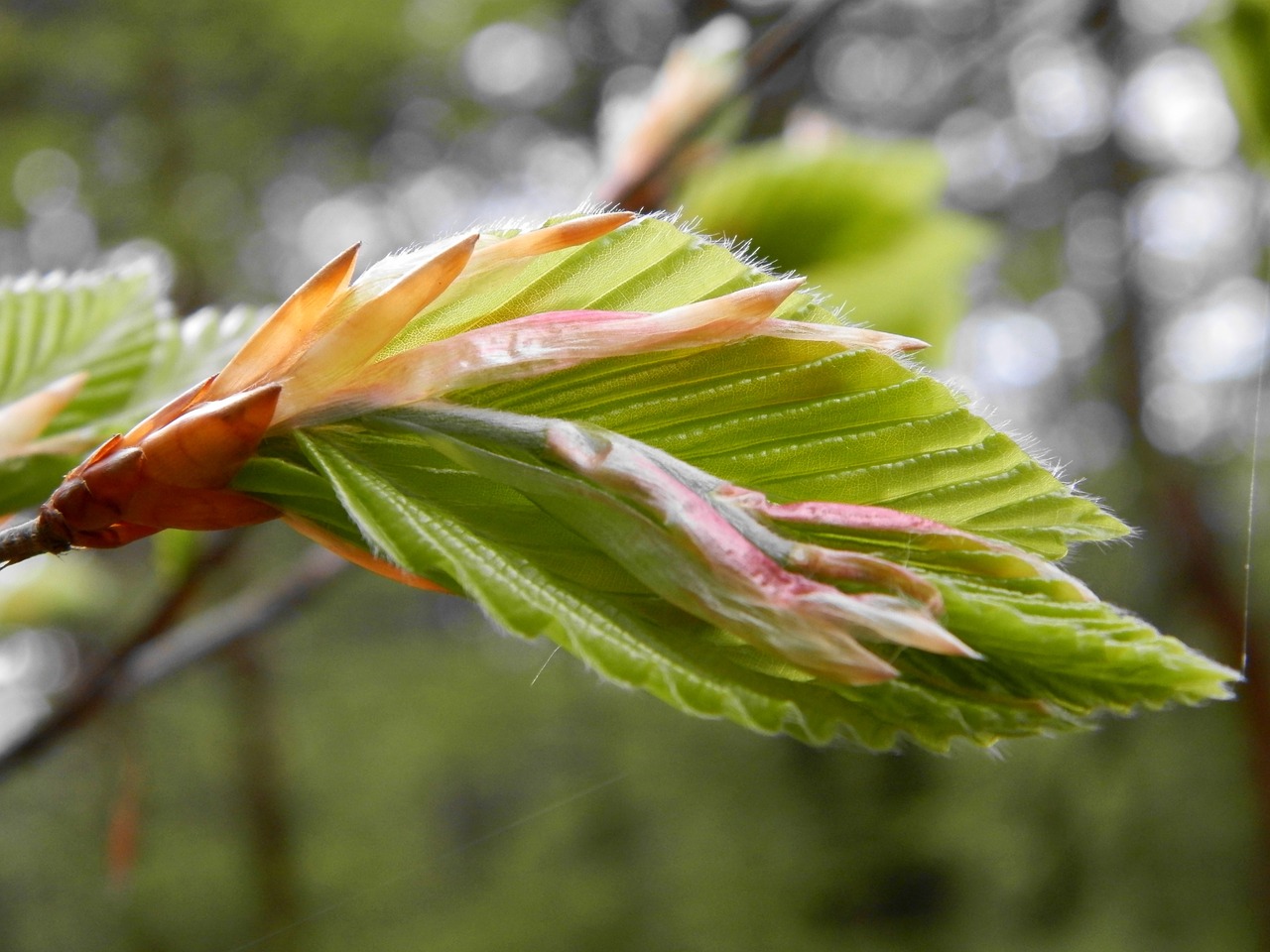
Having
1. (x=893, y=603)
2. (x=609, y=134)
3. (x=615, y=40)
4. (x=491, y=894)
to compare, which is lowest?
(x=491, y=894)

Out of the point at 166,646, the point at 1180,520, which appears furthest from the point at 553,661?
the point at 1180,520

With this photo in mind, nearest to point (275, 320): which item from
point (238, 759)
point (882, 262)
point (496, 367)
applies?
point (496, 367)

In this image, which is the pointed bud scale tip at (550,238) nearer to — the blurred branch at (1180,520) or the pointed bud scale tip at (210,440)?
the pointed bud scale tip at (210,440)

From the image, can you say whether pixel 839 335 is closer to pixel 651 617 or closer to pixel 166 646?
pixel 651 617

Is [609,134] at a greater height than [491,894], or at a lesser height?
greater

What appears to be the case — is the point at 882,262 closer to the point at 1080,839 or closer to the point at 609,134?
the point at 609,134

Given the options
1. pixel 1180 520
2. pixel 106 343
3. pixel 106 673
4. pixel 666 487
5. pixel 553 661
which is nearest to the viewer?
pixel 666 487

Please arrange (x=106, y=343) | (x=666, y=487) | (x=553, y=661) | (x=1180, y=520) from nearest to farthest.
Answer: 1. (x=666, y=487)
2. (x=106, y=343)
3. (x=553, y=661)
4. (x=1180, y=520)
